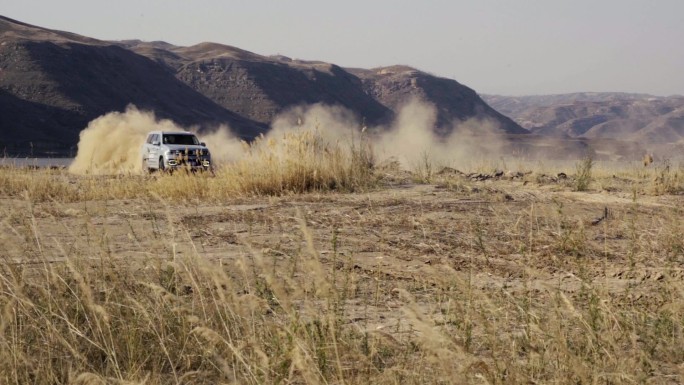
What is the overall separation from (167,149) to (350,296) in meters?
19.6

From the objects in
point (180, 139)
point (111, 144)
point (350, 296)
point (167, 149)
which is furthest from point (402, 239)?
point (111, 144)

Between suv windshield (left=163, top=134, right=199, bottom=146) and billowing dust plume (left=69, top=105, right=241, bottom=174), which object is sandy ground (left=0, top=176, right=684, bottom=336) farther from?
billowing dust plume (left=69, top=105, right=241, bottom=174)

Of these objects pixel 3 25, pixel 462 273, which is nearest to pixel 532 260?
pixel 462 273

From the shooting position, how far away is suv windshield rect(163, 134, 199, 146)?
1022 inches

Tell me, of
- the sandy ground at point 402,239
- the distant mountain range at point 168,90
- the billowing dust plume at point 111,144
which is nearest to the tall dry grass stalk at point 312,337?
the sandy ground at point 402,239

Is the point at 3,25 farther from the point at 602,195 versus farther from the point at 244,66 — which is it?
the point at 602,195

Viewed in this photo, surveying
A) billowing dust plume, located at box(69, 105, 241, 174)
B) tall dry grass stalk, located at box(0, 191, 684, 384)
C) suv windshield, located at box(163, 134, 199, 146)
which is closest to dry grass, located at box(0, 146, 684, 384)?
tall dry grass stalk, located at box(0, 191, 684, 384)

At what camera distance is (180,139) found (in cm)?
2627

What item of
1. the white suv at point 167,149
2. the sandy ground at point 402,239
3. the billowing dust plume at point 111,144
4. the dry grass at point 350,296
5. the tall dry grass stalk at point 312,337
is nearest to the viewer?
the tall dry grass stalk at point 312,337

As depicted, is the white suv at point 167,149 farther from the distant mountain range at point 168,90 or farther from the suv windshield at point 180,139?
the distant mountain range at point 168,90

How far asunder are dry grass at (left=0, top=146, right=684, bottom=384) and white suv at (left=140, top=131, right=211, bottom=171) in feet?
32.2

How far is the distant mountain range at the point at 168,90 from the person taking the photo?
7169 cm

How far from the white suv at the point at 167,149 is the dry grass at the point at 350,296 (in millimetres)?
9830

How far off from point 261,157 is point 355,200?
2643 mm
